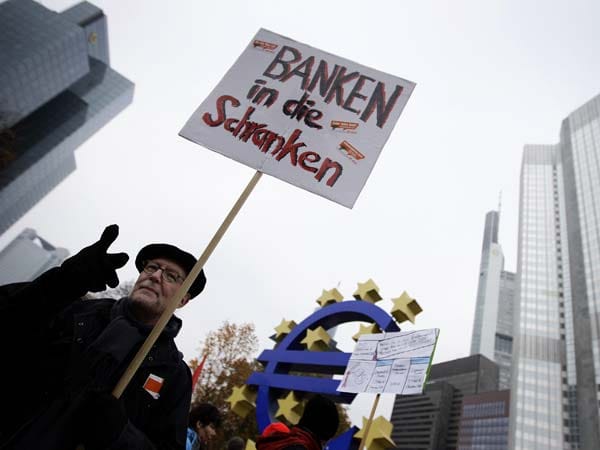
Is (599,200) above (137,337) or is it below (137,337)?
above

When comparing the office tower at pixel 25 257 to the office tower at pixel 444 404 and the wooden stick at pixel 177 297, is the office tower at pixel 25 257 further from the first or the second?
the wooden stick at pixel 177 297

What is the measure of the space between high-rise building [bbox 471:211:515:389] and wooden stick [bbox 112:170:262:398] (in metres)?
159

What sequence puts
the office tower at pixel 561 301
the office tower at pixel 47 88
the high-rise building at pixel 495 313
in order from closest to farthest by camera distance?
the office tower at pixel 561 301 < the office tower at pixel 47 88 < the high-rise building at pixel 495 313

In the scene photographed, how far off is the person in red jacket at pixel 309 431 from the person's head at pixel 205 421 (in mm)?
2106

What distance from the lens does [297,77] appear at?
10.4 ft

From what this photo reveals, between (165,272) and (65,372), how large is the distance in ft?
2.43

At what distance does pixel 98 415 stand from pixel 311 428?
1.82 meters

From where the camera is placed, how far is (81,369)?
1775 millimetres

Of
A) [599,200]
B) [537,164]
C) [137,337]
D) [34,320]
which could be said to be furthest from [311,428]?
[537,164]

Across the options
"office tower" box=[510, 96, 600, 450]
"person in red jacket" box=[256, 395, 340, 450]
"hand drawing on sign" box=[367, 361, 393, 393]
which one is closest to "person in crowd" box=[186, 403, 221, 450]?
→ "hand drawing on sign" box=[367, 361, 393, 393]

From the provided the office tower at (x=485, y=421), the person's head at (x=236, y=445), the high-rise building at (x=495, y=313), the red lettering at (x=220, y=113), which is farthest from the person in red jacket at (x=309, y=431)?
the high-rise building at (x=495, y=313)

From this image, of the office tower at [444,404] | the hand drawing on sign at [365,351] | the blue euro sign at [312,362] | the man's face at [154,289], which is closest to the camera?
the man's face at [154,289]

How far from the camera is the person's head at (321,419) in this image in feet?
9.61

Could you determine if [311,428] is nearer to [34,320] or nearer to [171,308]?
[171,308]
